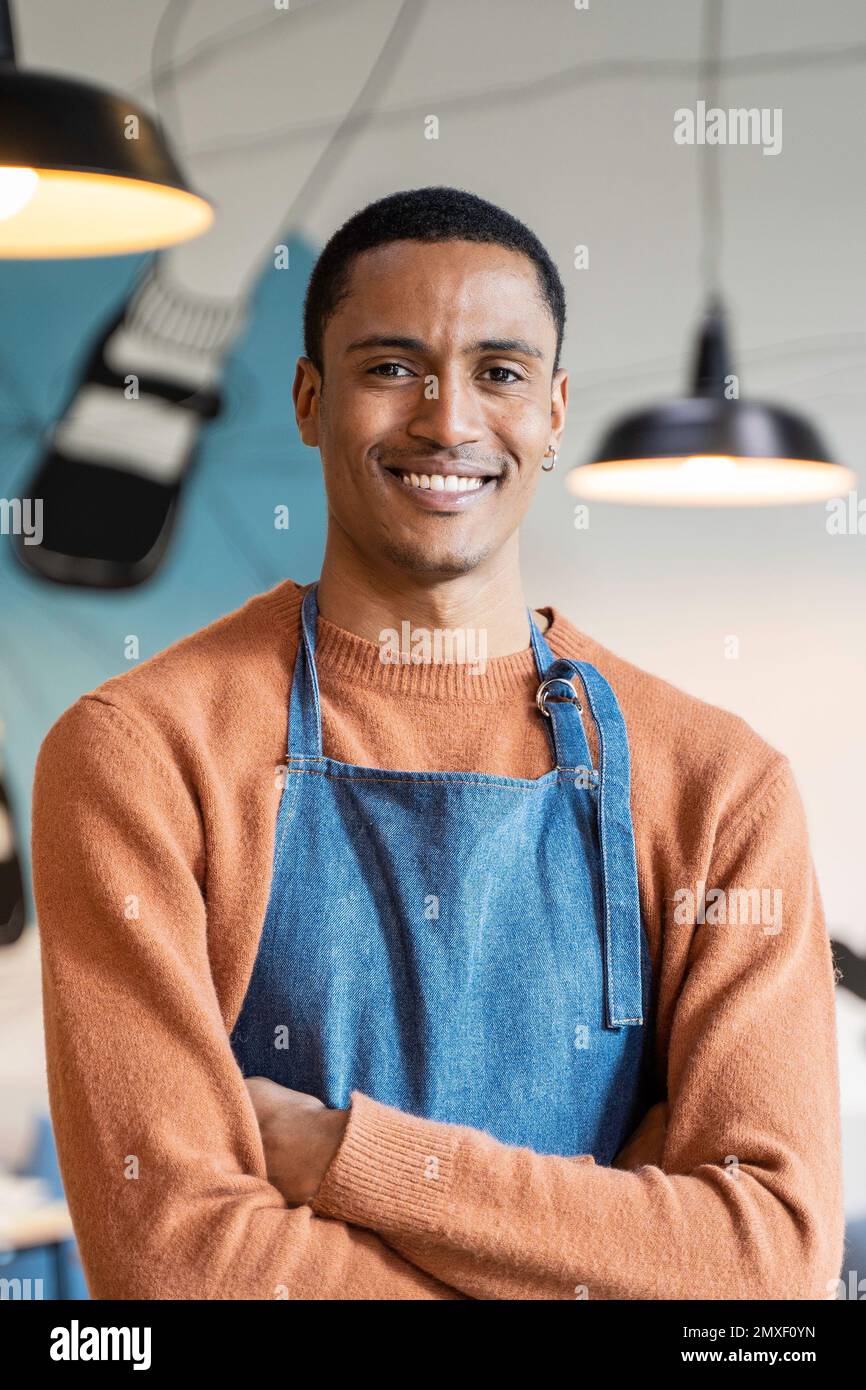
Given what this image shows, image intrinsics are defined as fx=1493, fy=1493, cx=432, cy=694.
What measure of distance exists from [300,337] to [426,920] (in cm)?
112

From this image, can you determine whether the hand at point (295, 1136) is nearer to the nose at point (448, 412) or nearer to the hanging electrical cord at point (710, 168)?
the nose at point (448, 412)

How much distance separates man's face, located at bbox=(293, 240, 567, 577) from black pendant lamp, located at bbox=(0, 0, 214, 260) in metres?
0.28

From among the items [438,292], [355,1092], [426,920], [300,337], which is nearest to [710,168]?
[300,337]

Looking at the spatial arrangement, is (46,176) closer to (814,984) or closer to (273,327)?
(273,327)

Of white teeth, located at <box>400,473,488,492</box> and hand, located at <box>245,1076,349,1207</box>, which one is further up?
white teeth, located at <box>400,473,488,492</box>

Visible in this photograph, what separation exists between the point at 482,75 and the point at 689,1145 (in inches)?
64.7

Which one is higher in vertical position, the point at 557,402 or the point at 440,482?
the point at 557,402

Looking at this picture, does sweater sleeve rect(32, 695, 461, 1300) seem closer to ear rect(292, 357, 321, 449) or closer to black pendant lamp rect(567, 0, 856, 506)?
ear rect(292, 357, 321, 449)

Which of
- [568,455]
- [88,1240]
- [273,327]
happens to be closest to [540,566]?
[568,455]

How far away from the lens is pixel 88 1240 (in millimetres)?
1336

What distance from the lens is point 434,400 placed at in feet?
4.90

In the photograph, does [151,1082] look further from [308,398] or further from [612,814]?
[308,398]

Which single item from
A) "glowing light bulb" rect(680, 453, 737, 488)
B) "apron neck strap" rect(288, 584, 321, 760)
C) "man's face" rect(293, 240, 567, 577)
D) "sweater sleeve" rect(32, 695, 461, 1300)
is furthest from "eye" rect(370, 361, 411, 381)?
"glowing light bulb" rect(680, 453, 737, 488)

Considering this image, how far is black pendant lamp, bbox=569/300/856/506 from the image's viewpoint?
6.70ft
